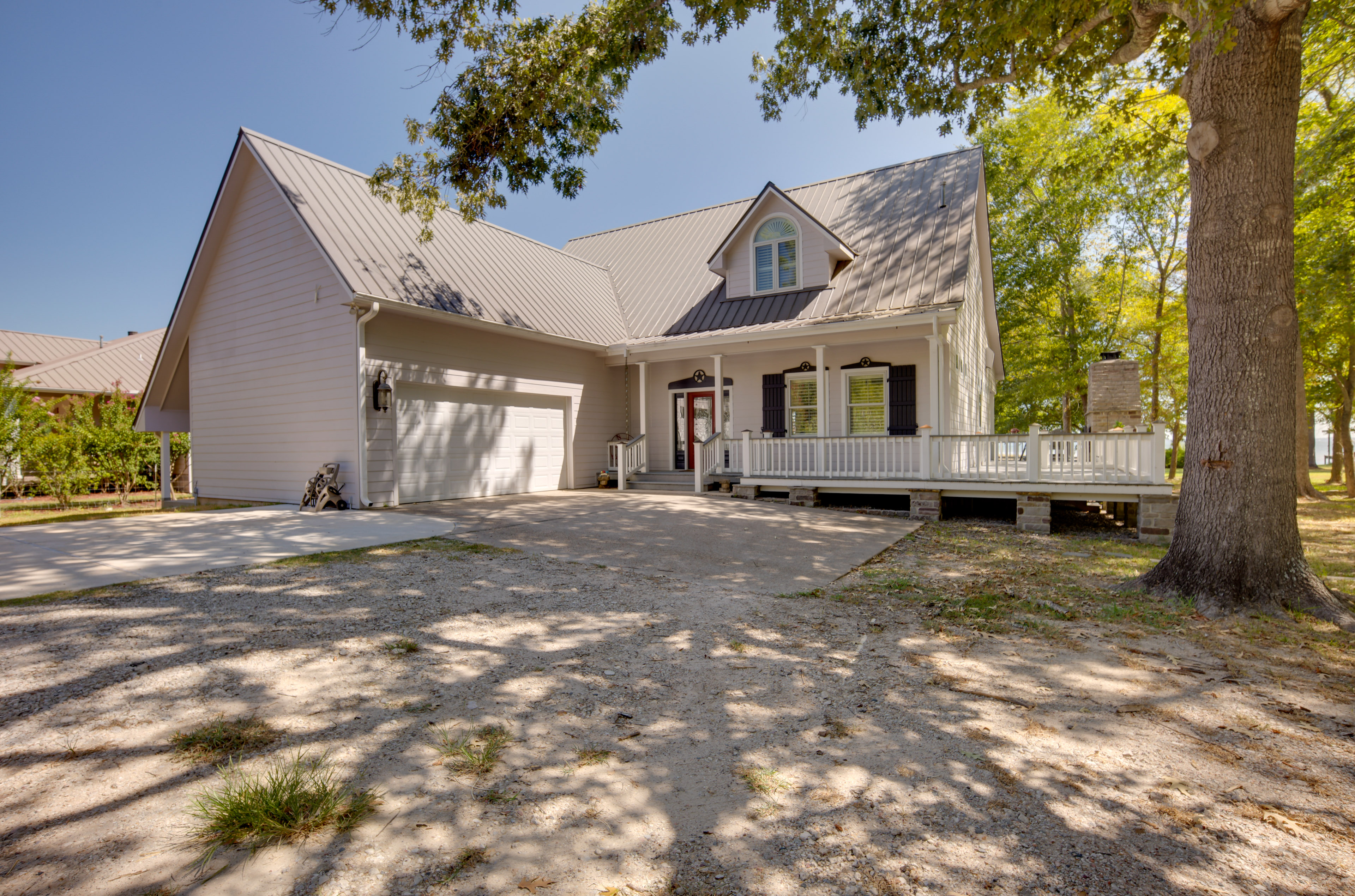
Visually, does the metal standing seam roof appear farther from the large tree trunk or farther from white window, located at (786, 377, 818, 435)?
the large tree trunk

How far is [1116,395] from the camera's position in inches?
495

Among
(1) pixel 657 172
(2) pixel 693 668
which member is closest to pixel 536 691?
(2) pixel 693 668

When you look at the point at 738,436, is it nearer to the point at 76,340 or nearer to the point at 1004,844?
the point at 1004,844

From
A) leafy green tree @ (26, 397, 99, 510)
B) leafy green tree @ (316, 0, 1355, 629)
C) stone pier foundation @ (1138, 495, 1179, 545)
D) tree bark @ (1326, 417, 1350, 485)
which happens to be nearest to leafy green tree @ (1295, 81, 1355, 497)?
leafy green tree @ (316, 0, 1355, 629)

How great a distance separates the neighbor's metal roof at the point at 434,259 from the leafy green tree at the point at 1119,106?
4.97ft

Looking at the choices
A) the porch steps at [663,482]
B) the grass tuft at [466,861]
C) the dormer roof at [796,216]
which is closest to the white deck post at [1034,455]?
the dormer roof at [796,216]

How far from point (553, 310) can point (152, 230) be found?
73.1ft

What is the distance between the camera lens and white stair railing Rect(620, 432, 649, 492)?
46.1 ft

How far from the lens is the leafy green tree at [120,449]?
16172mm

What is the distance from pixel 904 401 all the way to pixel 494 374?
829 cm

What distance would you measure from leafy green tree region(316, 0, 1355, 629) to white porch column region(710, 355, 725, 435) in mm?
5295

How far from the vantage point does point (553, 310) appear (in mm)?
13734

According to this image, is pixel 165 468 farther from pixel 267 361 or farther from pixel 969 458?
pixel 969 458

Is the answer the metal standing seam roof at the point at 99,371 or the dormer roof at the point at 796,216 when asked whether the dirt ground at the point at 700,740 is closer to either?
the dormer roof at the point at 796,216
